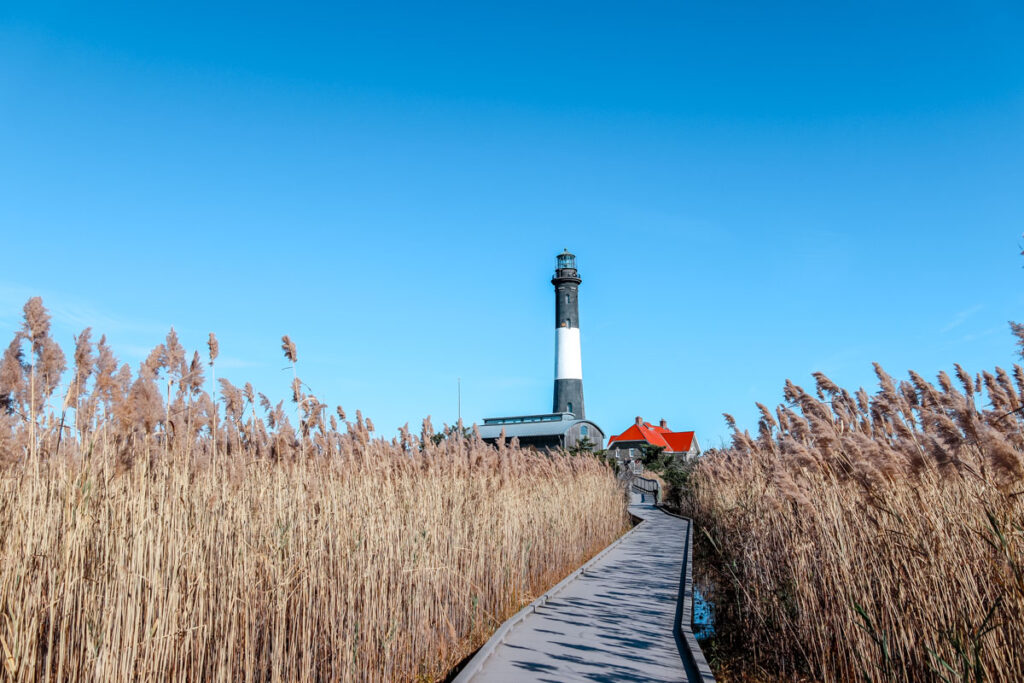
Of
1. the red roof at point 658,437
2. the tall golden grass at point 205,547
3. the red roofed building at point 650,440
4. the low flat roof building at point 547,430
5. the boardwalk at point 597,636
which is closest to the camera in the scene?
the tall golden grass at point 205,547

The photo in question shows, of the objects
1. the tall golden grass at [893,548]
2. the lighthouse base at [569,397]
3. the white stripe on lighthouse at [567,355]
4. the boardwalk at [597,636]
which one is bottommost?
the boardwalk at [597,636]

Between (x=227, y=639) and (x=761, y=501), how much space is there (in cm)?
499

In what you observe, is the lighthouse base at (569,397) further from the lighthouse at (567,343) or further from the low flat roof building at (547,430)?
the low flat roof building at (547,430)

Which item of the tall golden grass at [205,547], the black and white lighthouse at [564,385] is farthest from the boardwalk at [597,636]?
the black and white lighthouse at [564,385]

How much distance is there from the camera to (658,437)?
1777 inches

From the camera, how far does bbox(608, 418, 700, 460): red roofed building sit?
41250mm

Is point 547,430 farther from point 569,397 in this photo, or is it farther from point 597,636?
point 597,636

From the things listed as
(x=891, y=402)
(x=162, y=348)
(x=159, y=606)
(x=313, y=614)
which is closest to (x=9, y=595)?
(x=159, y=606)

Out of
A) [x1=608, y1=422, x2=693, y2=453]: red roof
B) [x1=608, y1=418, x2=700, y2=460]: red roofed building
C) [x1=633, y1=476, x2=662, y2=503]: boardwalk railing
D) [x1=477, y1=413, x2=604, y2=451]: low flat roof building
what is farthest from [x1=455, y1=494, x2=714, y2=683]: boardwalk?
[x1=608, y1=422, x2=693, y2=453]: red roof

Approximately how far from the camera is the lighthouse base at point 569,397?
1401 inches

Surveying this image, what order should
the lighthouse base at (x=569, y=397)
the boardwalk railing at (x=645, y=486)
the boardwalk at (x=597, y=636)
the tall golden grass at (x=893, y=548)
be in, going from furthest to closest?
the lighthouse base at (x=569, y=397) → the boardwalk railing at (x=645, y=486) → the boardwalk at (x=597, y=636) → the tall golden grass at (x=893, y=548)

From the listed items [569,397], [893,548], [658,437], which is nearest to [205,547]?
[893,548]

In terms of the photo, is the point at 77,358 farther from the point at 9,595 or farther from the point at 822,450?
the point at 822,450

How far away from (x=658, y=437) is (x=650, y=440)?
8.92 ft
